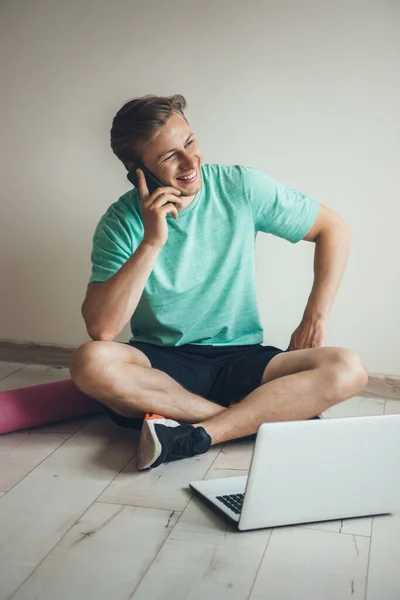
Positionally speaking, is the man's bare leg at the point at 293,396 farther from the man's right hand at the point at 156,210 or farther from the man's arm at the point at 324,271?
the man's right hand at the point at 156,210

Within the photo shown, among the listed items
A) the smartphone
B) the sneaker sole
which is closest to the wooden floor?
the sneaker sole

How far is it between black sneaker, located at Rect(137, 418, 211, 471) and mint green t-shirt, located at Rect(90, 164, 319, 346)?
1.25ft

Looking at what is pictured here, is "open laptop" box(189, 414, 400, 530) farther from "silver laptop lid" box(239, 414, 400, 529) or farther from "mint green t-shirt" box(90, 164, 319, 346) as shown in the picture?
"mint green t-shirt" box(90, 164, 319, 346)

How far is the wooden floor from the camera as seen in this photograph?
1.57 meters

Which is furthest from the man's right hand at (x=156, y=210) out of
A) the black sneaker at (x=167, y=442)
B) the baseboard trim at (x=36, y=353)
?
the baseboard trim at (x=36, y=353)

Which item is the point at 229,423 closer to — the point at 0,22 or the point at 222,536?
the point at 222,536

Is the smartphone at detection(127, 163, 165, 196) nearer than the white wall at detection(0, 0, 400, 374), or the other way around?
the smartphone at detection(127, 163, 165, 196)

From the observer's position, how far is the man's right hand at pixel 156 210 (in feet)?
7.33

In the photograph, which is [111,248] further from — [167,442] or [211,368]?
[167,442]

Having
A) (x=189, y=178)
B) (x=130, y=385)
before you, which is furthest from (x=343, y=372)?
(x=189, y=178)

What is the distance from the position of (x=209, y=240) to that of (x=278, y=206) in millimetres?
230

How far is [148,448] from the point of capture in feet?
6.93

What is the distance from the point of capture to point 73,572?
5.33 feet

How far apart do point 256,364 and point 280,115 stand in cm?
84
